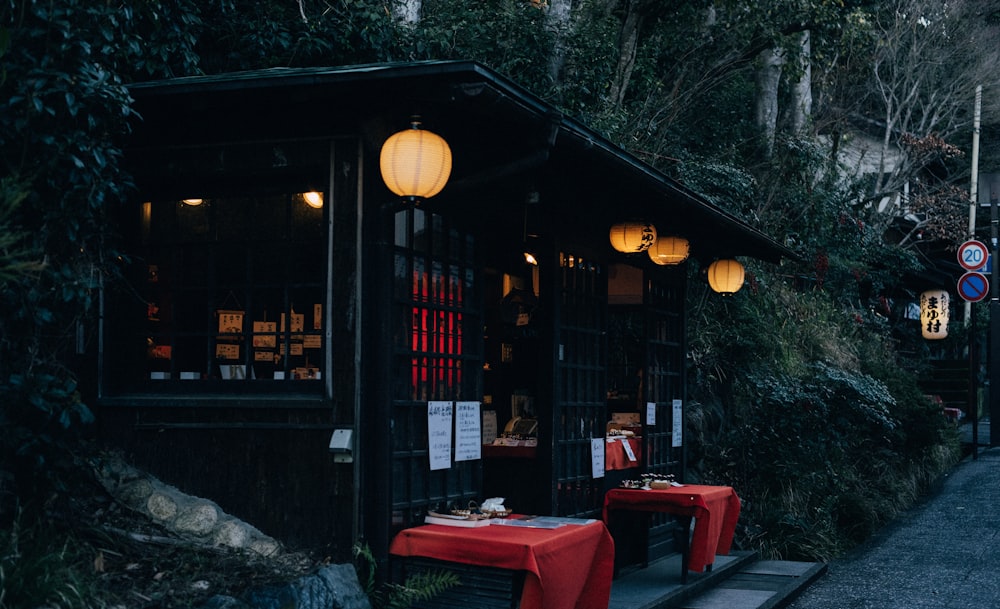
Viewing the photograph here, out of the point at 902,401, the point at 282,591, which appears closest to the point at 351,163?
the point at 282,591

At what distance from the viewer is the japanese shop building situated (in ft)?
23.2

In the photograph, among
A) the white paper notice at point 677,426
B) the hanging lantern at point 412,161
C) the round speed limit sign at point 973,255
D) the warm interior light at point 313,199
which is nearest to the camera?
the hanging lantern at point 412,161

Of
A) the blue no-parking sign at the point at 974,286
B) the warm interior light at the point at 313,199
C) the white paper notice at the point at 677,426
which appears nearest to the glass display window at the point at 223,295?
the warm interior light at the point at 313,199

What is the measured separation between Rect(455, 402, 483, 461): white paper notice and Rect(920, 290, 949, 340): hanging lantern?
2458 cm

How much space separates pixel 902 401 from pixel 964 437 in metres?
7.86

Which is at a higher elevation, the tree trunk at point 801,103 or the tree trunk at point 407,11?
the tree trunk at point 801,103

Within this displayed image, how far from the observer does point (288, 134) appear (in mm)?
7367

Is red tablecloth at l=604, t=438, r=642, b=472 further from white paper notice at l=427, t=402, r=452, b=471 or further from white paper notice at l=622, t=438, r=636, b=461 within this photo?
white paper notice at l=427, t=402, r=452, b=471

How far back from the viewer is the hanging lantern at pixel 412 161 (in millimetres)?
6645

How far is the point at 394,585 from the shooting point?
7211 millimetres

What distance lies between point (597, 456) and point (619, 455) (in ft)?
2.46

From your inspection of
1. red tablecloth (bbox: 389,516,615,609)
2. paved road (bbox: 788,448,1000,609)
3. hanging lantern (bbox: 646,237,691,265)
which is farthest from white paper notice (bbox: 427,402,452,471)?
paved road (bbox: 788,448,1000,609)

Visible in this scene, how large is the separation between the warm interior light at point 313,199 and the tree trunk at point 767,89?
55.0ft

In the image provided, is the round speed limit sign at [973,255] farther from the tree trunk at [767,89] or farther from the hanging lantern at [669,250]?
the hanging lantern at [669,250]
